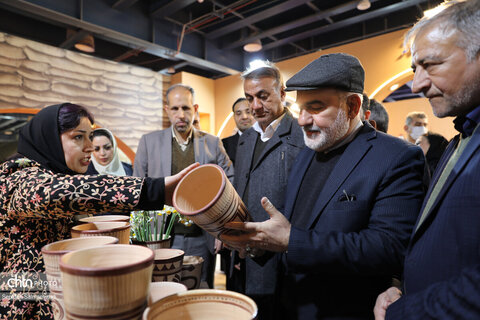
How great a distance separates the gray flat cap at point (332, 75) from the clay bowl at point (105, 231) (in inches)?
33.1

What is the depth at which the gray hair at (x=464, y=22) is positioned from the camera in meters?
0.79

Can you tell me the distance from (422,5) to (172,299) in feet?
22.7

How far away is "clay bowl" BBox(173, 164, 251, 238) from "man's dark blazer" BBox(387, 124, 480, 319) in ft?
1.71

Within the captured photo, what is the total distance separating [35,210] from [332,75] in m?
1.16

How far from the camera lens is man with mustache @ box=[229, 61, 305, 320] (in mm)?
1691

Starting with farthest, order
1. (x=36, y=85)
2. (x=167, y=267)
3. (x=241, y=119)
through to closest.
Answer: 1. (x=36, y=85)
2. (x=241, y=119)
3. (x=167, y=267)

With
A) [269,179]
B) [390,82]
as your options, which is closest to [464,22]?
[269,179]

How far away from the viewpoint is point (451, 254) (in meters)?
0.76

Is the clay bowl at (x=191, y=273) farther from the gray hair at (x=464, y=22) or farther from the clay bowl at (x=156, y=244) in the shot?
the gray hair at (x=464, y=22)

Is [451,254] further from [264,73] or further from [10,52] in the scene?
[10,52]

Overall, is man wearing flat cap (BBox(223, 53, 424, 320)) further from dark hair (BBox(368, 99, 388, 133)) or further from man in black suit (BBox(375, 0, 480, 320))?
dark hair (BBox(368, 99, 388, 133))

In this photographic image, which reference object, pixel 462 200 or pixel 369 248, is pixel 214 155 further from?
pixel 462 200

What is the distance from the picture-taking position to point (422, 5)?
18.4ft

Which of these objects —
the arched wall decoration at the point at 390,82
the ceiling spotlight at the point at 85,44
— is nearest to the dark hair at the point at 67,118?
the ceiling spotlight at the point at 85,44
